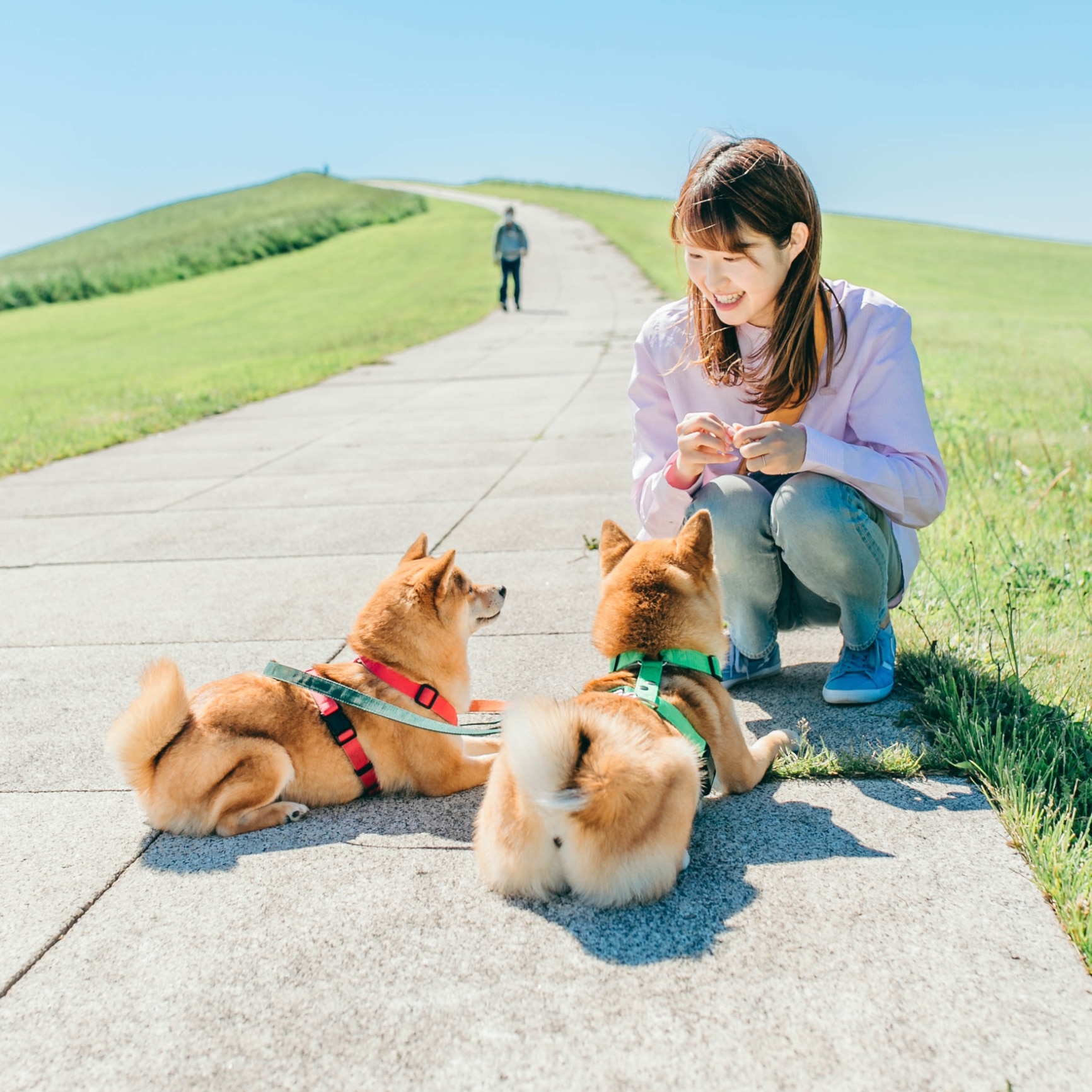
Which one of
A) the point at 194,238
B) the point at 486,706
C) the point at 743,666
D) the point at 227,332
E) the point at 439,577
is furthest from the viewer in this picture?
the point at 194,238

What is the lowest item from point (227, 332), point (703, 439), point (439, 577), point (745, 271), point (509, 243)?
point (227, 332)

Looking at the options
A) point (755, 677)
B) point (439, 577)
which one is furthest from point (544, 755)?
point (755, 677)

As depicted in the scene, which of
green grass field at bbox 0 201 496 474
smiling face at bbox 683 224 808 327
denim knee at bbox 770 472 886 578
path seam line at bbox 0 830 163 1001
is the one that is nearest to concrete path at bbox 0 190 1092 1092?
path seam line at bbox 0 830 163 1001

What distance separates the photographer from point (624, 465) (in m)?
8.27

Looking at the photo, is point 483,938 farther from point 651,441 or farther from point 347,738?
point 651,441

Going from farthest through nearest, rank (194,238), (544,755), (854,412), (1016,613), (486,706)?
(194,238) → (1016,613) → (486,706) → (854,412) → (544,755)

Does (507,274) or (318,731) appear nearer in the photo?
(318,731)

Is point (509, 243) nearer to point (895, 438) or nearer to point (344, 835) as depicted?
point (895, 438)

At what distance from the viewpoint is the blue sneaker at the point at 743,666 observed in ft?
12.9

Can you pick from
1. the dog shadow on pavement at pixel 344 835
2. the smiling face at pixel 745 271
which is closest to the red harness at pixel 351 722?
the dog shadow on pavement at pixel 344 835

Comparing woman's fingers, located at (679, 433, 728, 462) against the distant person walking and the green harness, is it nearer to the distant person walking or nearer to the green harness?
the green harness

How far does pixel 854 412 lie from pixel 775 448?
0.55 metres

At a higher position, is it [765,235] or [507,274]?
[765,235]

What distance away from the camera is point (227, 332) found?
28.9 meters
